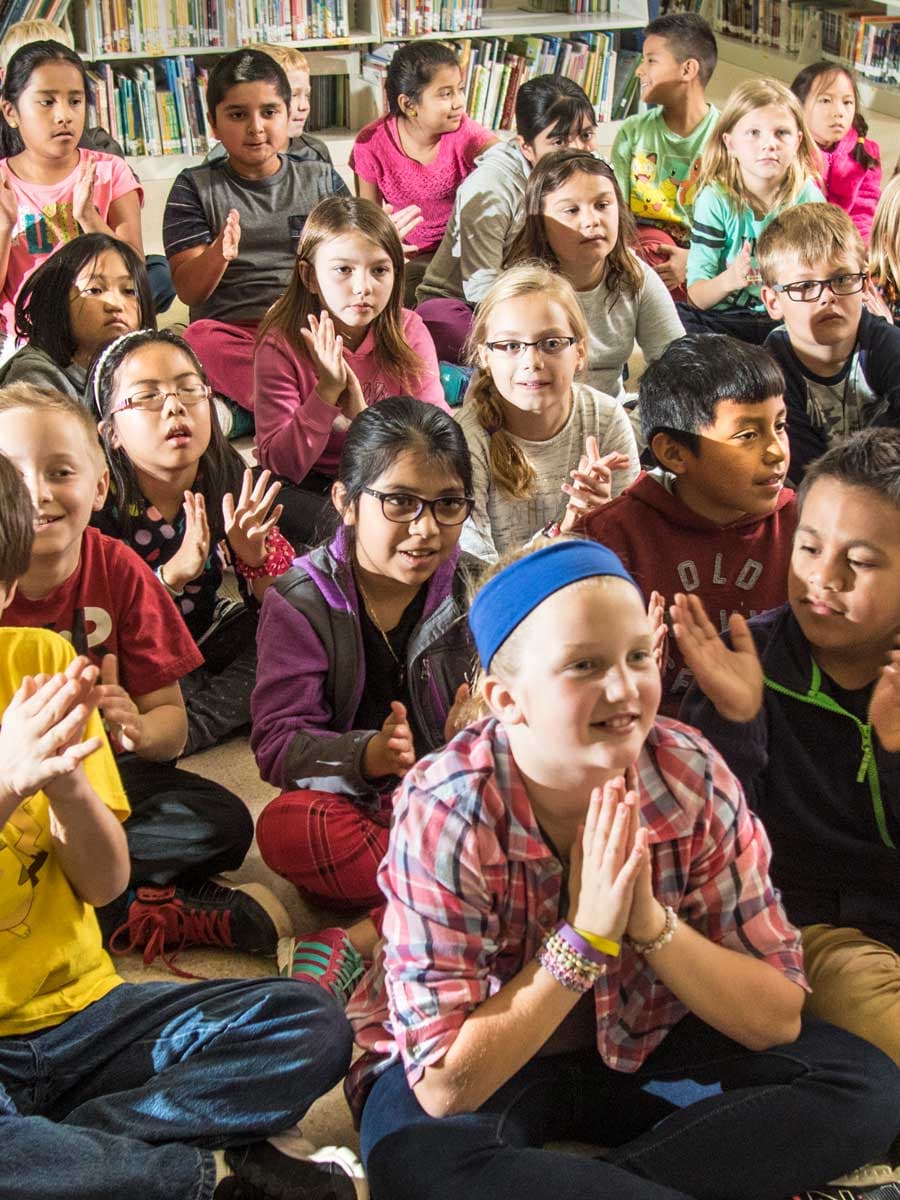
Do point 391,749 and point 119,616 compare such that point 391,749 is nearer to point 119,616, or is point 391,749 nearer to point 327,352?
point 119,616

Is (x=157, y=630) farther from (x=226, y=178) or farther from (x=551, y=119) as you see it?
A: (x=551, y=119)

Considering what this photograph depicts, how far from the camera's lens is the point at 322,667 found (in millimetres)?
1855

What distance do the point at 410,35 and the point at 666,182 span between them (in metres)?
1.78

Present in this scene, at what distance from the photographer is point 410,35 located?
5156 millimetres

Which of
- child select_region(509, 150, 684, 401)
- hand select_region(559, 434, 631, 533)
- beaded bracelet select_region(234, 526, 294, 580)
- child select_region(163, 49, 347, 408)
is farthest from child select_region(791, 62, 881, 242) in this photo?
beaded bracelet select_region(234, 526, 294, 580)

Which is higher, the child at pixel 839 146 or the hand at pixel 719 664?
the child at pixel 839 146

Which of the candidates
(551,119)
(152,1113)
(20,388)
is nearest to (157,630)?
(20,388)

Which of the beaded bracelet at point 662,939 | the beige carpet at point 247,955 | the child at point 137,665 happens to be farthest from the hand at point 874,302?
the beaded bracelet at point 662,939

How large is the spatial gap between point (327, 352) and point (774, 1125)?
1.64 metres

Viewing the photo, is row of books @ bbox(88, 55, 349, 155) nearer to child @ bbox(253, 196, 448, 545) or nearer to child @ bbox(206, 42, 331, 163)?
child @ bbox(206, 42, 331, 163)

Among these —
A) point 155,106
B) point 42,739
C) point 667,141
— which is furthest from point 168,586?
point 155,106

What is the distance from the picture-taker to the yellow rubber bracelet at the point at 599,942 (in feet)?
3.99

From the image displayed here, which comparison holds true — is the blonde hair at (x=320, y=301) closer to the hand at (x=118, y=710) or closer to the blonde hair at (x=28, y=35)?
the hand at (x=118, y=710)

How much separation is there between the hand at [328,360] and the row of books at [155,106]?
2.53 m
